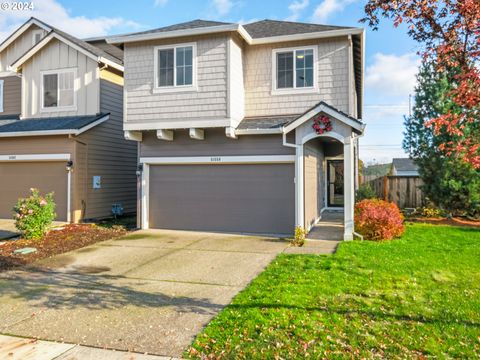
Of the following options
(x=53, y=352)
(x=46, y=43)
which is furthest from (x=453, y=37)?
(x=46, y=43)

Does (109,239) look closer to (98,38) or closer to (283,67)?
Answer: (283,67)

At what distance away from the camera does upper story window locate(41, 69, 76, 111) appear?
14250 mm

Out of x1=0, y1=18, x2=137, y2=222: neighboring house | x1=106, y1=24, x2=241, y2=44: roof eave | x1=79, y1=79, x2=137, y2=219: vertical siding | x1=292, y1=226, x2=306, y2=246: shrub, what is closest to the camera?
x1=292, y1=226, x2=306, y2=246: shrub

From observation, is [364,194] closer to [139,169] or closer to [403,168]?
[139,169]

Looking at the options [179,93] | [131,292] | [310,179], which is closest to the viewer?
[131,292]

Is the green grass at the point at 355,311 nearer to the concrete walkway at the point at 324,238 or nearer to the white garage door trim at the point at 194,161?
the concrete walkway at the point at 324,238

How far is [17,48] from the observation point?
651 inches

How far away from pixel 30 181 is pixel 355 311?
12.9 m

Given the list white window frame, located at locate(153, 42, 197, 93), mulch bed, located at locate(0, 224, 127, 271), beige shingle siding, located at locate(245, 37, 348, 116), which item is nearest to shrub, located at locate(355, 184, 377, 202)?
beige shingle siding, located at locate(245, 37, 348, 116)

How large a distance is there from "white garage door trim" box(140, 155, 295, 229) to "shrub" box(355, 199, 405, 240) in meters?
2.42

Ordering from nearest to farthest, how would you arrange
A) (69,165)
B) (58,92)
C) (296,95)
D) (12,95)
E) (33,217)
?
(33,217), (296,95), (69,165), (58,92), (12,95)

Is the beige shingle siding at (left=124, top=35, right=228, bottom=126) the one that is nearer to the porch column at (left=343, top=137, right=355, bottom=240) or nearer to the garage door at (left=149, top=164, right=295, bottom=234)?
the garage door at (left=149, top=164, right=295, bottom=234)

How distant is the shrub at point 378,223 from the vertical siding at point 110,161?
9317 millimetres

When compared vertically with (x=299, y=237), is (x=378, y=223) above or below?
above
